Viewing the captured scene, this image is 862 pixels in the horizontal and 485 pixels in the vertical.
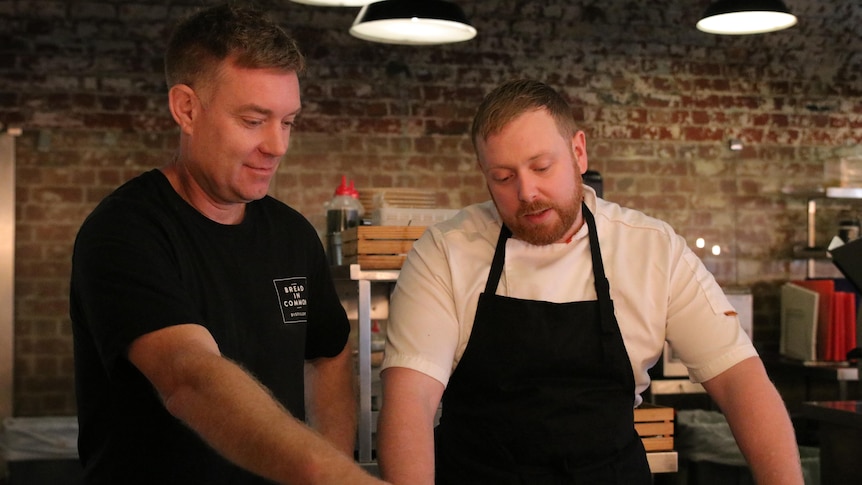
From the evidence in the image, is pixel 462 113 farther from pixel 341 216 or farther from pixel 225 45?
pixel 225 45

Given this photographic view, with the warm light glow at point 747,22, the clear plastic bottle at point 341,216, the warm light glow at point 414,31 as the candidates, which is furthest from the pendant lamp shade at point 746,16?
the clear plastic bottle at point 341,216

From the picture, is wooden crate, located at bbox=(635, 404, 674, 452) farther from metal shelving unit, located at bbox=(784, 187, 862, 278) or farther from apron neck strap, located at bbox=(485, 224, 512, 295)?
metal shelving unit, located at bbox=(784, 187, 862, 278)

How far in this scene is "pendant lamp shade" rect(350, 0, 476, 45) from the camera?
4037 mm

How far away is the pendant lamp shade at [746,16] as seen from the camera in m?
4.50

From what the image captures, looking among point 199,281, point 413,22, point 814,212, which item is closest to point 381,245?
point 413,22

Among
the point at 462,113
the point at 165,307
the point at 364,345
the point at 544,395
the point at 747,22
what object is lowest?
the point at 364,345

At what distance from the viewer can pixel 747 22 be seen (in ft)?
15.5

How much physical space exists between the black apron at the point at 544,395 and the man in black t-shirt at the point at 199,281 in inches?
15.3

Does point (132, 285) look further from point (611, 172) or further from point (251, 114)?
point (611, 172)

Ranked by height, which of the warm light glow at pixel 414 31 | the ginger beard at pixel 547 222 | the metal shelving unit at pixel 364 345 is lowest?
the metal shelving unit at pixel 364 345

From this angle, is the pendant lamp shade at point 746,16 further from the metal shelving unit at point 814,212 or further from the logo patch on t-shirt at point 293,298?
the logo patch on t-shirt at point 293,298

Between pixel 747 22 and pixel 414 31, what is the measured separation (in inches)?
63.7

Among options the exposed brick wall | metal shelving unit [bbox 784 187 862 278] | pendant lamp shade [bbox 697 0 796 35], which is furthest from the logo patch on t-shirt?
metal shelving unit [bbox 784 187 862 278]

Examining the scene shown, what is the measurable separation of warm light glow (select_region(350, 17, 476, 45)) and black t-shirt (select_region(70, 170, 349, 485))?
2.48 m
